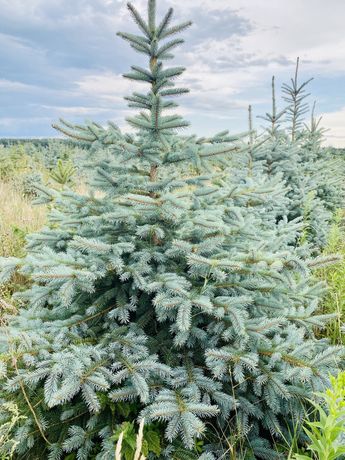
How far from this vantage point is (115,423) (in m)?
2.59

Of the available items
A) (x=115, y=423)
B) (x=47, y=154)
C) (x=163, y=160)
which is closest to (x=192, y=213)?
(x=163, y=160)

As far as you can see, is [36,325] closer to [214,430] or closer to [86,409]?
[86,409]

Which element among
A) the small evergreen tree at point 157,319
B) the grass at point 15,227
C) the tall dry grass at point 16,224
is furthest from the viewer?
the tall dry grass at point 16,224

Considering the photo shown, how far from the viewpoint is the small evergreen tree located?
2.47m

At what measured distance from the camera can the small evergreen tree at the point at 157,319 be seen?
8.12 feet

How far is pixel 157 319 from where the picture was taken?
108 inches

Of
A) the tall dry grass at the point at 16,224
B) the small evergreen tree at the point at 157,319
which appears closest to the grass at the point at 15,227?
the tall dry grass at the point at 16,224

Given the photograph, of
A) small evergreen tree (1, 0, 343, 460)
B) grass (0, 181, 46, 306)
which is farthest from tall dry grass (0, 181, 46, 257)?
small evergreen tree (1, 0, 343, 460)

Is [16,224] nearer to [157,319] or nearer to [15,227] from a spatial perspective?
[15,227]

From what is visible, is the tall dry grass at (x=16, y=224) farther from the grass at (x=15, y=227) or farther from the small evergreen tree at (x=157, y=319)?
the small evergreen tree at (x=157, y=319)

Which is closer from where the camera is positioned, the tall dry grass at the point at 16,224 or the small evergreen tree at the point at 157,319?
the small evergreen tree at the point at 157,319

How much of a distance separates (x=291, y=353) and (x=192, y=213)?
119cm

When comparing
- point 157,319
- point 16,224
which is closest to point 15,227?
point 16,224

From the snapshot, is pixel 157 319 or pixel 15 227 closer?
pixel 157 319
